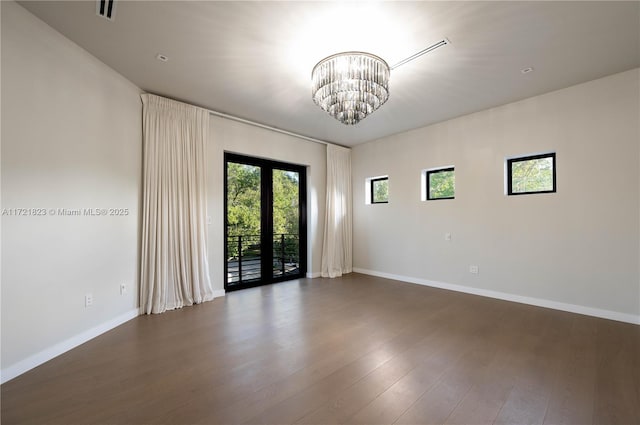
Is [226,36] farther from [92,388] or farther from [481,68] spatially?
[92,388]

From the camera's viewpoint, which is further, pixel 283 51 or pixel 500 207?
pixel 500 207

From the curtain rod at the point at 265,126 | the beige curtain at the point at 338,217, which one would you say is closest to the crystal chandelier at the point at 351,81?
the curtain rod at the point at 265,126

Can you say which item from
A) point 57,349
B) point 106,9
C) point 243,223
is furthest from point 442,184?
point 57,349

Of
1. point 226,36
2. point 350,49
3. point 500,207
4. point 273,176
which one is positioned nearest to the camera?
point 226,36

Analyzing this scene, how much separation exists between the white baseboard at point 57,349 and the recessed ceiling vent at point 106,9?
2.80 metres

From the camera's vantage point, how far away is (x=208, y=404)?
5.77 feet

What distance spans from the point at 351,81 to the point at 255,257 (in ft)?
11.3

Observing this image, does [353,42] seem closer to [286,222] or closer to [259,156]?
[259,156]

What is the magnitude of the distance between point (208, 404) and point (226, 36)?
2.93 m

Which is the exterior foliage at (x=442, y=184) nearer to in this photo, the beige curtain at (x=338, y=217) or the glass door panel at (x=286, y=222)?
the beige curtain at (x=338, y=217)

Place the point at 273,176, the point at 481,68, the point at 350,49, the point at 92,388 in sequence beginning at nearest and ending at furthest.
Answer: the point at 92,388 → the point at 350,49 → the point at 481,68 → the point at 273,176

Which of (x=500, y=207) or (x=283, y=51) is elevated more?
(x=283, y=51)

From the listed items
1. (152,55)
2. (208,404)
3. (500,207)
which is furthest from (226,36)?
(500,207)

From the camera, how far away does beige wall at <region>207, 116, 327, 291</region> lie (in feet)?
13.9
